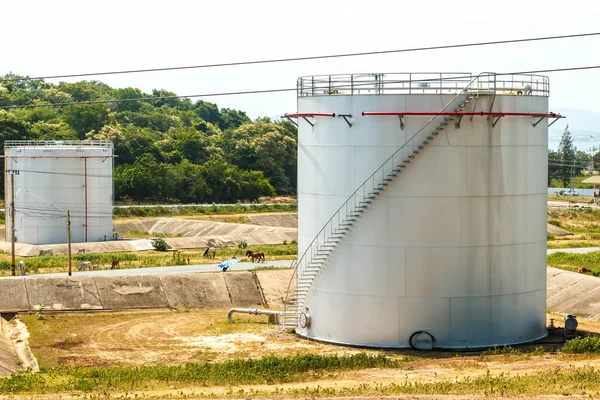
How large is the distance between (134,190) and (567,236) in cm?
4622

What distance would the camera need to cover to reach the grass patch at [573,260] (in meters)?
57.7

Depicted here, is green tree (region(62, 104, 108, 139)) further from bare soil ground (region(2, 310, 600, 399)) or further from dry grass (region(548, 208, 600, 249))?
bare soil ground (region(2, 310, 600, 399))

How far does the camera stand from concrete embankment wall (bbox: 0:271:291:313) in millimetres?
45562

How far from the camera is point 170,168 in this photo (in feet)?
365

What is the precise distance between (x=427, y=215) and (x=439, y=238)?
3.08ft

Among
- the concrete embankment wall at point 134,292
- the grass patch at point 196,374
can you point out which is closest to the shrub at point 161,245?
the concrete embankment wall at point 134,292

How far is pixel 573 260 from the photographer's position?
198ft

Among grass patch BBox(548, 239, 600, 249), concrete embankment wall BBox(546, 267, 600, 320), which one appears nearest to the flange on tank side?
concrete embankment wall BBox(546, 267, 600, 320)

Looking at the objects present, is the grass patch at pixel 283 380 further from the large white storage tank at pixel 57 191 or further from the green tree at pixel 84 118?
the green tree at pixel 84 118

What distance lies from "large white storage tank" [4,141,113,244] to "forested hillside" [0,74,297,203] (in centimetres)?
2312

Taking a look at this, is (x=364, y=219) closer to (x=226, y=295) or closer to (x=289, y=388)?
(x=289, y=388)

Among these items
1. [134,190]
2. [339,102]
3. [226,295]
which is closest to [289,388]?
[339,102]

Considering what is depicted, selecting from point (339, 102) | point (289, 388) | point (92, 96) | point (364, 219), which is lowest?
point (289, 388)

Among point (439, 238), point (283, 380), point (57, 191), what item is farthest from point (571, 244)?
point (283, 380)
